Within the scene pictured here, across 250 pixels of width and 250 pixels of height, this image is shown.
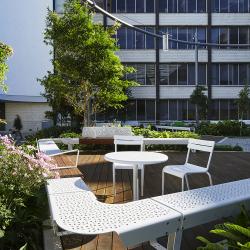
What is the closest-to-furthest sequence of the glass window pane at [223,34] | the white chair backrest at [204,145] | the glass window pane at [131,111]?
the white chair backrest at [204,145], the glass window pane at [131,111], the glass window pane at [223,34]

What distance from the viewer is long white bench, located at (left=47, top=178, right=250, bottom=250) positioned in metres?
3.16

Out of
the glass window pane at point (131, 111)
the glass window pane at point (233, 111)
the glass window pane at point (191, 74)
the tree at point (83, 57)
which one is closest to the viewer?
the tree at point (83, 57)

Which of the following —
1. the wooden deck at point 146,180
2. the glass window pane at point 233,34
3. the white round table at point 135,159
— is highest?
the glass window pane at point 233,34

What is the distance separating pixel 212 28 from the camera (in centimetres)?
4016

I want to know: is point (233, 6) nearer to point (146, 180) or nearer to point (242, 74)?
point (242, 74)

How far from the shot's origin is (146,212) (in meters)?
3.46

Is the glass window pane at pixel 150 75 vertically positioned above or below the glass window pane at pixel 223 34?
below

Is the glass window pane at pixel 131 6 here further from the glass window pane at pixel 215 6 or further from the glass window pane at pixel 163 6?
the glass window pane at pixel 215 6

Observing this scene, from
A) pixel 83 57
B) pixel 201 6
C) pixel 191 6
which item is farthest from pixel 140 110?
pixel 83 57

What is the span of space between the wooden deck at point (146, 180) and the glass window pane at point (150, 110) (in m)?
26.5

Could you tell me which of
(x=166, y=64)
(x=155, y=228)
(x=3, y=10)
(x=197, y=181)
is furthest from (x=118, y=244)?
(x=3, y=10)

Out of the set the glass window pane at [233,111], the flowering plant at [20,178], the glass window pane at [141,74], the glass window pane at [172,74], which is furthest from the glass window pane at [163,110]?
the flowering plant at [20,178]

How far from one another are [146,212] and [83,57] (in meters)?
14.2

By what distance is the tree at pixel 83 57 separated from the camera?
55.8ft
